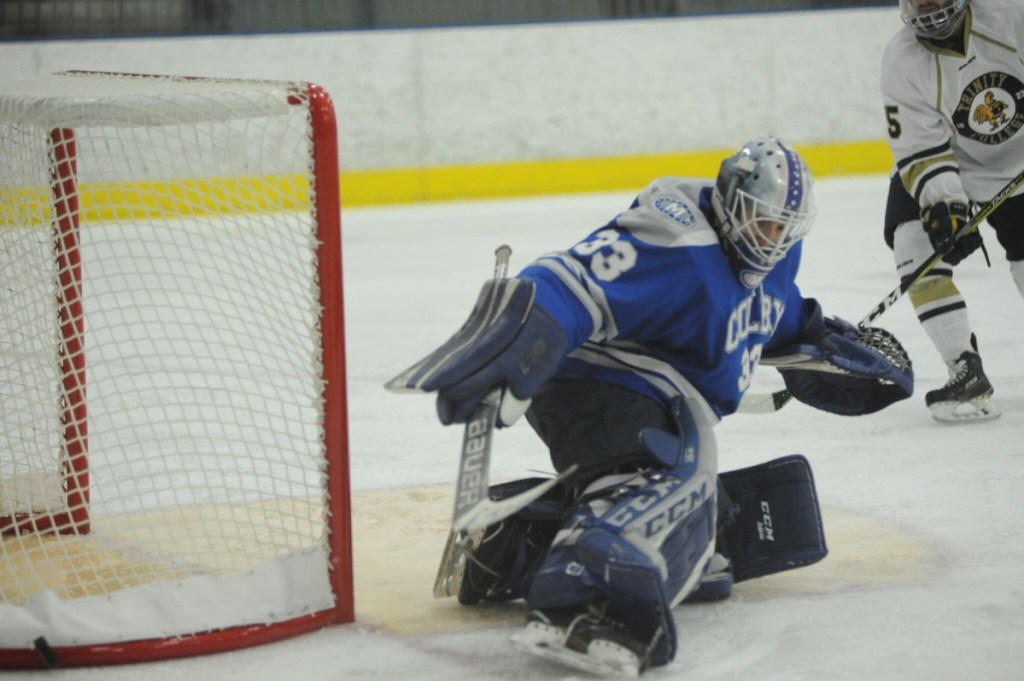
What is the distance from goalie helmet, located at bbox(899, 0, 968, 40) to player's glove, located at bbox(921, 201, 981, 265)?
17.2 inches

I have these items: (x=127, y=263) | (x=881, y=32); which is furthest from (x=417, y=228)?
(x=881, y=32)

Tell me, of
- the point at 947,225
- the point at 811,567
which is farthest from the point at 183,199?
the point at 947,225

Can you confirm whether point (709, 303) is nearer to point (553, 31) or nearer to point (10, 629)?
point (10, 629)

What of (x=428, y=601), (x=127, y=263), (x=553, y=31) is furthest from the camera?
(x=553, y=31)

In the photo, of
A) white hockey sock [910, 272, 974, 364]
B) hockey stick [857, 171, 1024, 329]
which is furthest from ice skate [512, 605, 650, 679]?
white hockey sock [910, 272, 974, 364]

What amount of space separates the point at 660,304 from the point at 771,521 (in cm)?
50

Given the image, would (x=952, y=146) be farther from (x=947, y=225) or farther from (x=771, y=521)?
(x=771, y=521)

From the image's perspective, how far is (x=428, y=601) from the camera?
2.35m

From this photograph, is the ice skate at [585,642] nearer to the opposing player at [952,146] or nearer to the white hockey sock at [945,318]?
the opposing player at [952,146]

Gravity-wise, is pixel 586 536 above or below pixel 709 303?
below

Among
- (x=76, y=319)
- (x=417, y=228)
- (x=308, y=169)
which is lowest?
(x=417, y=228)

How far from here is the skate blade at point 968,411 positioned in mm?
3645

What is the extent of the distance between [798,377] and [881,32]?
802 cm

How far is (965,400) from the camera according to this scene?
365 centimetres
